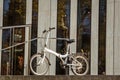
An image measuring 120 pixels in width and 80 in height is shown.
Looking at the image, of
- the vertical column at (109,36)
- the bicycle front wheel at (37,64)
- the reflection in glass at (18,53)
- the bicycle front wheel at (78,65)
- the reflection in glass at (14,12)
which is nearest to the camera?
the bicycle front wheel at (78,65)

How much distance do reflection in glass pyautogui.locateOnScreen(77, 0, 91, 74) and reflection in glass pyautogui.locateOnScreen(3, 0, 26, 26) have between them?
2.29 meters

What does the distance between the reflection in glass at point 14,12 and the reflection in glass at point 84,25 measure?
7.53ft

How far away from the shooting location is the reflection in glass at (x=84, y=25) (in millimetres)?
18266

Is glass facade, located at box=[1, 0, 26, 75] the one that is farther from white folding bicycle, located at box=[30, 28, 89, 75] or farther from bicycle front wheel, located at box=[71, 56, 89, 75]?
bicycle front wheel, located at box=[71, 56, 89, 75]

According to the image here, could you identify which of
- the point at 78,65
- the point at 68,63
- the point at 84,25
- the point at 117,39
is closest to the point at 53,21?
the point at 84,25

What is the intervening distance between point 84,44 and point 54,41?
125 centimetres

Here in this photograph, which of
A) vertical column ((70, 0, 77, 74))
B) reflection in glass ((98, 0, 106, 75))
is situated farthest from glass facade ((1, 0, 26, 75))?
reflection in glass ((98, 0, 106, 75))

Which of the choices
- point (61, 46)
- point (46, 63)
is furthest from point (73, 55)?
point (61, 46)

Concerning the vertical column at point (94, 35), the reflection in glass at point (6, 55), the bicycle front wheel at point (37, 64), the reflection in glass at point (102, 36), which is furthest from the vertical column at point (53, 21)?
the bicycle front wheel at point (37, 64)

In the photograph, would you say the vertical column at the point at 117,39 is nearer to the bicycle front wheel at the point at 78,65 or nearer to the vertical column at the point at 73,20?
the vertical column at the point at 73,20

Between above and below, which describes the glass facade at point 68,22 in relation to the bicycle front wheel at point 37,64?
above

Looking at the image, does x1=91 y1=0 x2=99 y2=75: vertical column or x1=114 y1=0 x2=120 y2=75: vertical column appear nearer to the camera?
x1=114 y1=0 x2=120 y2=75: vertical column

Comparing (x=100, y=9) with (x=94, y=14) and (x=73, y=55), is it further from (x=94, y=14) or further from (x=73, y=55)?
(x=73, y=55)

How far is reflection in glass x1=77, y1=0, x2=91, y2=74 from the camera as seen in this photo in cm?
1827
